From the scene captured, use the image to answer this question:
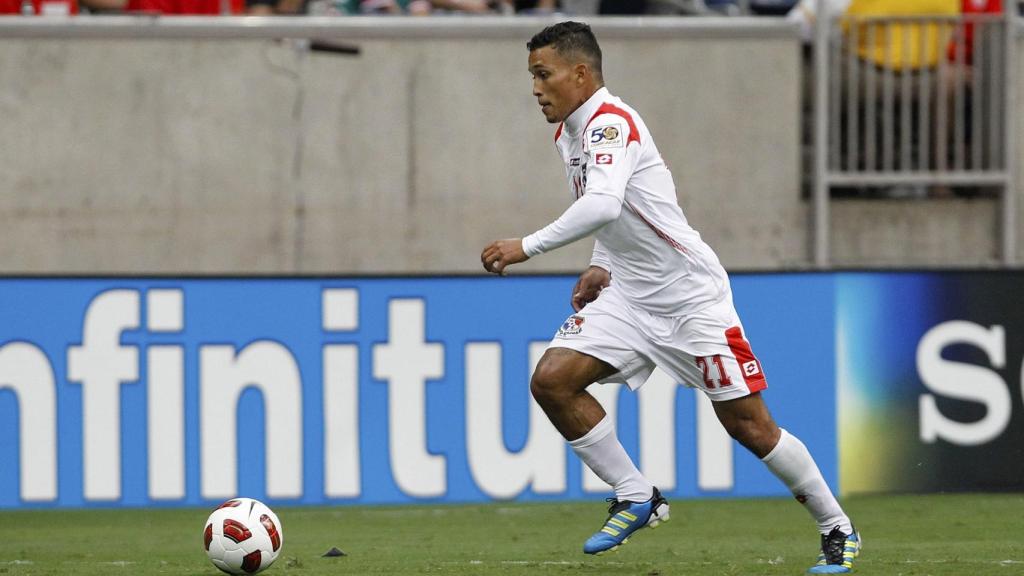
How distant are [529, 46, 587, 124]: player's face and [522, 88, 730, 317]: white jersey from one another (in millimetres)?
56

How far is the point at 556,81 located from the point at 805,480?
74.0 inches

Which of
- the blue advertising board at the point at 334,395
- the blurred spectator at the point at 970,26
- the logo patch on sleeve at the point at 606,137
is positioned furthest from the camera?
the blurred spectator at the point at 970,26

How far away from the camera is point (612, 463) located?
6.92 m

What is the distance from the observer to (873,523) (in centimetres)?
948

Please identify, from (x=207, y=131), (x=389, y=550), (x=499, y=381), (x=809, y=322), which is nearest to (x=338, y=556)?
(x=389, y=550)

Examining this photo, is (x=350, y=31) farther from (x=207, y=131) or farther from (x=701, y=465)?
(x=701, y=465)

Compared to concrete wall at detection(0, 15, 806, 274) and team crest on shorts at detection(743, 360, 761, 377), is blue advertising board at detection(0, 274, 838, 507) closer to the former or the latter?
concrete wall at detection(0, 15, 806, 274)

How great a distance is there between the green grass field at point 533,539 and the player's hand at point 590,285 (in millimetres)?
1152

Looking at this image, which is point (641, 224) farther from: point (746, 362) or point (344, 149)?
point (344, 149)

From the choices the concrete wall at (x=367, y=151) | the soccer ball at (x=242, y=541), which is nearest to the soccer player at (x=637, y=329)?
the soccer ball at (x=242, y=541)

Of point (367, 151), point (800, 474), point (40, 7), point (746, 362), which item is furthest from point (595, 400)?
point (40, 7)

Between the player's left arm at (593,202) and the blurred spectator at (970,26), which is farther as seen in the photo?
the blurred spectator at (970,26)

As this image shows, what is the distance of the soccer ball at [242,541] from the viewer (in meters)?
6.68

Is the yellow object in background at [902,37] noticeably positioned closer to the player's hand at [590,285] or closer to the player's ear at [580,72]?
the player's hand at [590,285]
